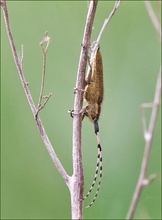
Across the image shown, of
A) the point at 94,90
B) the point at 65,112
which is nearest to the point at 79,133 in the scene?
the point at 94,90

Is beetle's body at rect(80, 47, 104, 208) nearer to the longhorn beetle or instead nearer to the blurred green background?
the longhorn beetle

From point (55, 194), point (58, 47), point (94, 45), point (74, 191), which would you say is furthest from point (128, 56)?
point (74, 191)

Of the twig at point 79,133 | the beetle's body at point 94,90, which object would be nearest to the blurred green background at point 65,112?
the beetle's body at point 94,90

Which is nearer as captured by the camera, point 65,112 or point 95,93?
point 95,93

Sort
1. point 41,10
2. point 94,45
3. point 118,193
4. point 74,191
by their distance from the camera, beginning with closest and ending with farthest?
point 74,191, point 94,45, point 118,193, point 41,10

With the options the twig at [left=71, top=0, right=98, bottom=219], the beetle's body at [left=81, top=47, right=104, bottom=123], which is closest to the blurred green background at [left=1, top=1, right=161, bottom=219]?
the beetle's body at [left=81, top=47, right=104, bottom=123]

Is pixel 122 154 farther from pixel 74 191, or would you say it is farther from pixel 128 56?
pixel 74 191

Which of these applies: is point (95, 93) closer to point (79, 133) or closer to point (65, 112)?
point (79, 133)

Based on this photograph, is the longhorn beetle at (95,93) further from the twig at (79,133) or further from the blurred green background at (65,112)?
the blurred green background at (65,112)
